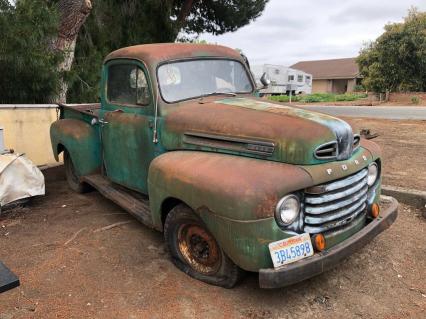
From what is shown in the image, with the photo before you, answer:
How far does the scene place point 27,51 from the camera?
632 centimetres

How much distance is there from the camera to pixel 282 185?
8.68 ft

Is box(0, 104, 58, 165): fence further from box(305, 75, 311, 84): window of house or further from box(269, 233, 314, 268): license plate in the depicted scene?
box(305, 75, 311, 84): window of house

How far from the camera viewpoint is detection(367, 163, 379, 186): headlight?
140 inches

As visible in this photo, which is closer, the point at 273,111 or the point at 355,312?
the point at 355,312

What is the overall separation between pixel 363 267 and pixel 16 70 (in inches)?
234

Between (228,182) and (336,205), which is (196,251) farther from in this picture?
(336,205)

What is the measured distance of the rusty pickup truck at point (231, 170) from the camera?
105 inches

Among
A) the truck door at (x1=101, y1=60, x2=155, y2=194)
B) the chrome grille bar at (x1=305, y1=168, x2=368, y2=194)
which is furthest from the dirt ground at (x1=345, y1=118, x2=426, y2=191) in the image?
the truck door at (x1=101, y1=60, x2=155, y2=194)

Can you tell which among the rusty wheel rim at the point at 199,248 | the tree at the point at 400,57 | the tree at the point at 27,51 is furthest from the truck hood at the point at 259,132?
the tree at the point at 400,57

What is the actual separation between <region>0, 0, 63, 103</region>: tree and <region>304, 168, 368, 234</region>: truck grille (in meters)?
5.38

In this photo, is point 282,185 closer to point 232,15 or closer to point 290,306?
point 290,306

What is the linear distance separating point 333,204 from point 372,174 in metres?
0.91

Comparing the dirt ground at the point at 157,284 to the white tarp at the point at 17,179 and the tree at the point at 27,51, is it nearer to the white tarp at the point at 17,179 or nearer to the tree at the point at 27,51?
the white tarp at the point at 17,179

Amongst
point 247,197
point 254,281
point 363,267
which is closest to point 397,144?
point 363,267
